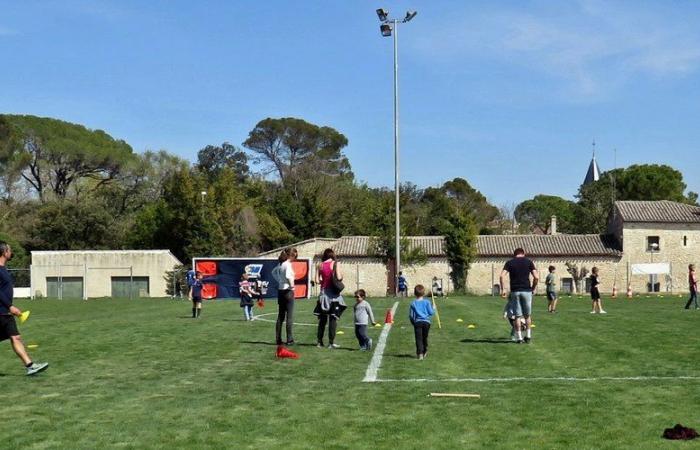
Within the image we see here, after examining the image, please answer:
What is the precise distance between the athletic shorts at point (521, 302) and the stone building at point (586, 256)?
51388mm

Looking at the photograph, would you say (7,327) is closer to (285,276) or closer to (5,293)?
(5,293)

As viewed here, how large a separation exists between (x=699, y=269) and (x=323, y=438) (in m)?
68.9

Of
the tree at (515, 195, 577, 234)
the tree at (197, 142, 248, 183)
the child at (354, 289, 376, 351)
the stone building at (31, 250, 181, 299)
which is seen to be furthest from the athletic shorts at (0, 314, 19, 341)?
the tree at (515, 195, 577, 234)

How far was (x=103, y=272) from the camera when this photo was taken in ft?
197

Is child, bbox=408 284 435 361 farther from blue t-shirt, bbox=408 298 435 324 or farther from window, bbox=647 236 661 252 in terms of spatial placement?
window, bbox=647 236 661 252

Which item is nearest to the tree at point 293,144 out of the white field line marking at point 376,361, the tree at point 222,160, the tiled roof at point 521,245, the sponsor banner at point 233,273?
the tree at point 222,160

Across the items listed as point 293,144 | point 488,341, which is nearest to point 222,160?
point 293,144

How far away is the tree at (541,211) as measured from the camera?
405ft

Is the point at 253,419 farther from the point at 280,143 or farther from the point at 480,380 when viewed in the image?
the point at 280,143

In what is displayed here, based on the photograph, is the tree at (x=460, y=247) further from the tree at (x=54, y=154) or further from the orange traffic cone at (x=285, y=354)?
the orange traffic cone at (x=285, y=354)

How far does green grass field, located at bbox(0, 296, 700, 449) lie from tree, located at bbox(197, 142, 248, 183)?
280 ft

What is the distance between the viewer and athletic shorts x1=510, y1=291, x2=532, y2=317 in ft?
52.4

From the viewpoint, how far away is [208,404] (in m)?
9.41

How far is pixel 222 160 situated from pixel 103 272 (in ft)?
154
